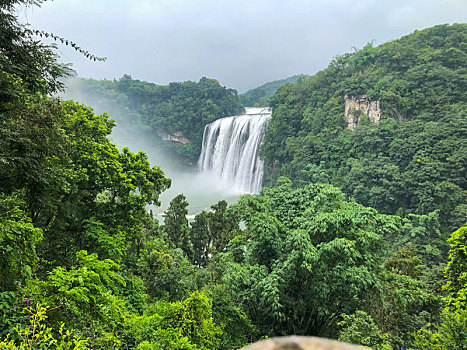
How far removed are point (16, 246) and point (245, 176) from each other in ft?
111

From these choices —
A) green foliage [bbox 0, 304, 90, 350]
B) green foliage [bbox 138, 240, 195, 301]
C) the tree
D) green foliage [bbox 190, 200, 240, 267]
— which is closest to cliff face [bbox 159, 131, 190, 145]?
the tree

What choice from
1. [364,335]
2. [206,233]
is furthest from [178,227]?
[364,335]

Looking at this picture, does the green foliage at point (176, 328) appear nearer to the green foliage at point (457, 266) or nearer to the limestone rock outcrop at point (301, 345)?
the limestone rock outcrop at point (301, 345)

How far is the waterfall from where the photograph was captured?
36062mm

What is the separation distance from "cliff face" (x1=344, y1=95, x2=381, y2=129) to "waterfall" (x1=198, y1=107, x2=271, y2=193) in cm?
1112

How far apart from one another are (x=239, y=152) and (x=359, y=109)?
16.2 metres

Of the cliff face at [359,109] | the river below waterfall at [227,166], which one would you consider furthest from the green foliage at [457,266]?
the river below waterfall at [227,166]

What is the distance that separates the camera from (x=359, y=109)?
1194 inches

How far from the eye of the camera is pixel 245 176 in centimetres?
3650

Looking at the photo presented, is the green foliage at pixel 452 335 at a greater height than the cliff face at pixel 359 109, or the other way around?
the cliff face at pixel 359 109

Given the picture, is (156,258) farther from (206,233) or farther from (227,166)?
(227,166)

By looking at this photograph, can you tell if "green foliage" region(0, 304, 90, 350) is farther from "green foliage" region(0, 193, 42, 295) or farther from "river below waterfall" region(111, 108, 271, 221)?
"river below waterfall" region(111, 108, 271, 221)

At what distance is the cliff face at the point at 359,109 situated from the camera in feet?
95.0

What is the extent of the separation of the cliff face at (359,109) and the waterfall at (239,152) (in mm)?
11117
